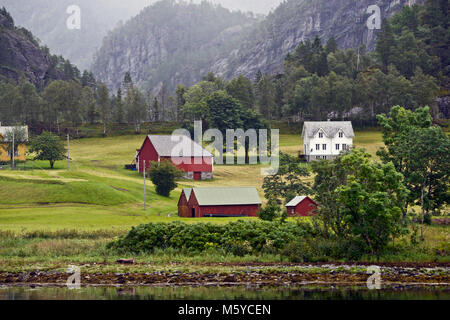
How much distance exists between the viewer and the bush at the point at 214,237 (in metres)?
38.8

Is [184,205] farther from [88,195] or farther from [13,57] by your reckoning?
[13,57]

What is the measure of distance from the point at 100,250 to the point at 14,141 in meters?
68.0

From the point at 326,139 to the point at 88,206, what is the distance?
195ft

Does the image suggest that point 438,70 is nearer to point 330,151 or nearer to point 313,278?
point 330,151

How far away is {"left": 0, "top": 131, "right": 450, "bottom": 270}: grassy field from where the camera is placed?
1517 inches

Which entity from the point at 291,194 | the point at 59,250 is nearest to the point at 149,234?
the point at 59,250

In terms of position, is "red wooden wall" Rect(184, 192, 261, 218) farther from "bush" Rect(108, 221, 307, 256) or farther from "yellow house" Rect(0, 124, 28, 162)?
"yellow house" Rect(0, 124, 28, 162)

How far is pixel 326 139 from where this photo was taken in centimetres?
11425

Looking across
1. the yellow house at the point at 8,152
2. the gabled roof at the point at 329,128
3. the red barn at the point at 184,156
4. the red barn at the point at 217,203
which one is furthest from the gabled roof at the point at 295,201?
the yellow house at the point at 8,152

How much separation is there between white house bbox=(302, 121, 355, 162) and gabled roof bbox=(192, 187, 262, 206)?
45124 mm

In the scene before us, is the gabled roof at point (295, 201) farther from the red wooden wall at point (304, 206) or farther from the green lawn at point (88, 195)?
the green lawn at point (88, 195)

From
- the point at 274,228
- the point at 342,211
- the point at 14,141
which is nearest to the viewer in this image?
the point at 342,211

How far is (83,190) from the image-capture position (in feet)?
237

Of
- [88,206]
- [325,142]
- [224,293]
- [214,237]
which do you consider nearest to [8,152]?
[88,206]
